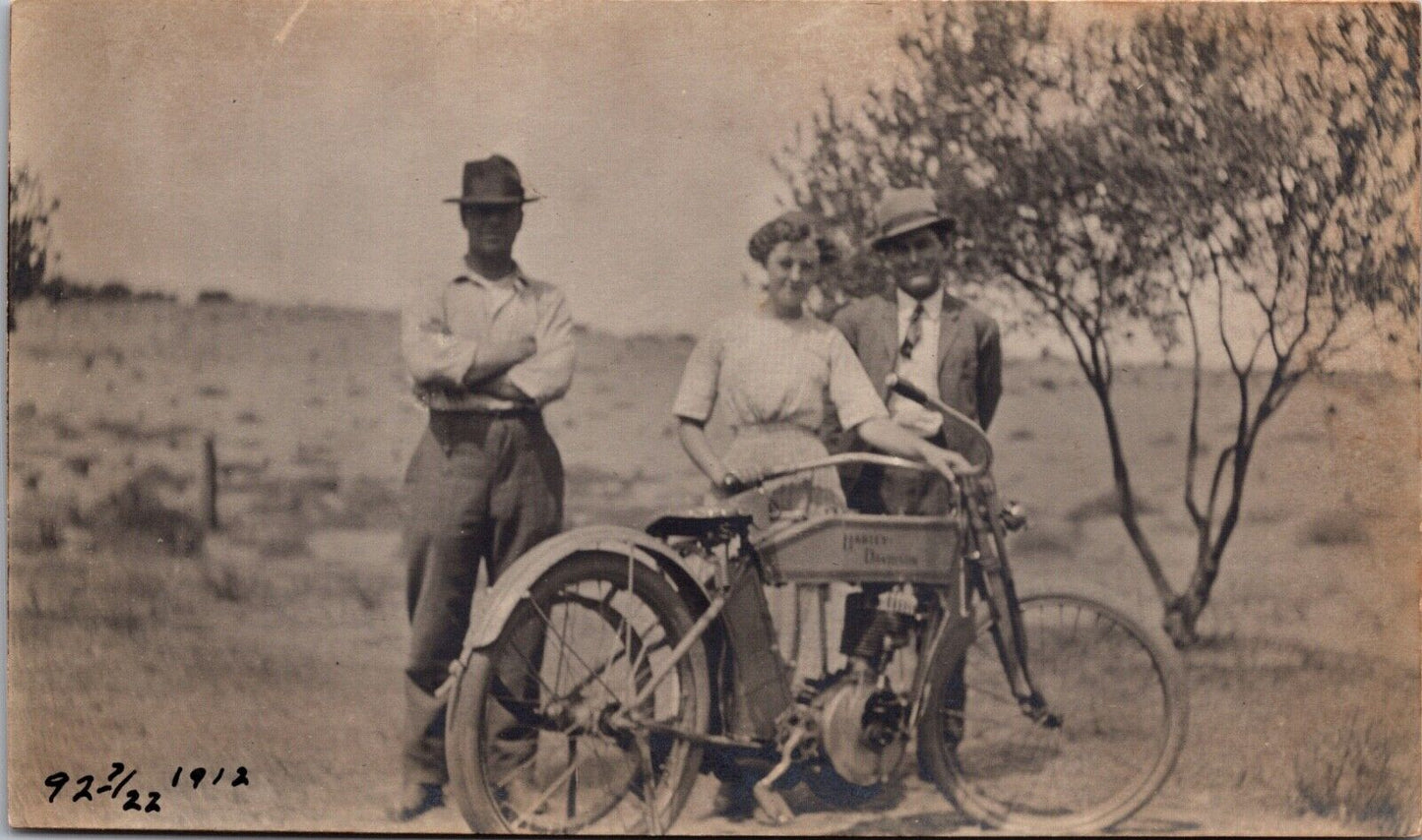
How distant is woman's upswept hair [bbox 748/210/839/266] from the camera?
576 centimetres

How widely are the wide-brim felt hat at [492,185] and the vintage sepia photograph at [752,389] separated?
13 millimetres

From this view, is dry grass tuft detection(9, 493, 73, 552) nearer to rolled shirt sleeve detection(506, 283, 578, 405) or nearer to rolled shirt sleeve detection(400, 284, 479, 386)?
rolled shirt sleeve detection(400, 284, 479, 386)

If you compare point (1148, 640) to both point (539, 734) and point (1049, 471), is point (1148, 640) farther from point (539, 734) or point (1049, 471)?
point (539, 734)

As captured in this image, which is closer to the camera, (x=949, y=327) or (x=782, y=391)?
(x=782, y=391)

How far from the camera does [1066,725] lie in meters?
5.75

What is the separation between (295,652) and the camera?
5742mm

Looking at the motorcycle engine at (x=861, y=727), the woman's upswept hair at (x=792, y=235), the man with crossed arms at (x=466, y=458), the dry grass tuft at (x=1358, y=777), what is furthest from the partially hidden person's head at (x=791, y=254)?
the dry grass tuft at (x=1358, y=777)

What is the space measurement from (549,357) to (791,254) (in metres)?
0.92

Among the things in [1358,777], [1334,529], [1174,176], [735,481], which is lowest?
[1358,777]

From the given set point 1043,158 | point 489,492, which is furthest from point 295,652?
point 1043,158

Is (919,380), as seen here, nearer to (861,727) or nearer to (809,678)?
(809,678)

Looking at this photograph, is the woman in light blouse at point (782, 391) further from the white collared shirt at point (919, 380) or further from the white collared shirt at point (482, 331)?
the white collared shirt at point (482, 331)

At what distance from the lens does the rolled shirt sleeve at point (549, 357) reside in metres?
5.69

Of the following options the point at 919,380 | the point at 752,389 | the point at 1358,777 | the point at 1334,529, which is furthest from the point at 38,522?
the point at 1358,777
